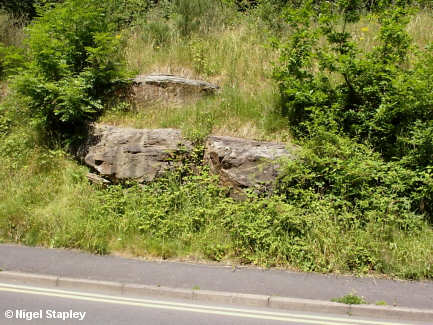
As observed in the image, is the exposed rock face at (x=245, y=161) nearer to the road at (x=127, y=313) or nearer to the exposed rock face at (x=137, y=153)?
the exposed rock face at (x=137, y=153)

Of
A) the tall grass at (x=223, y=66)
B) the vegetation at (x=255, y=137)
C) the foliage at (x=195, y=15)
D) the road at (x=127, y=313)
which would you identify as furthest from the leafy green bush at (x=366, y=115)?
the foliage at (x=195, y=15)

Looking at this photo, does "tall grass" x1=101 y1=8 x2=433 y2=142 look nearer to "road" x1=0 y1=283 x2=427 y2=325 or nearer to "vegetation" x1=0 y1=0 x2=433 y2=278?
"vegetation" x1=0 y1=0 x2=433 y2=278

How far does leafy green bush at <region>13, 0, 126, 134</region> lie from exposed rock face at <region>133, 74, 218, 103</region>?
2.04ft

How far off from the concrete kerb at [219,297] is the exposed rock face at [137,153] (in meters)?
2.95

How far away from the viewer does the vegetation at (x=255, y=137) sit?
6676mm

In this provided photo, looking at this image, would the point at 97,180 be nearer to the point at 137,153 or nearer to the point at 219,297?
the point at 137,153

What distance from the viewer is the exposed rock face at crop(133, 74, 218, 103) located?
10180mm

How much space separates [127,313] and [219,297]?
4.22 ft

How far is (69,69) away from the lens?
32.1 feet

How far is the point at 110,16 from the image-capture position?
1241cm

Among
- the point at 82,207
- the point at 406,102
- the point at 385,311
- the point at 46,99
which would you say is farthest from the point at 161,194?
the point at 406,102

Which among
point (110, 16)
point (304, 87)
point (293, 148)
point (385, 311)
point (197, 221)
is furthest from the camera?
point (110, 16)

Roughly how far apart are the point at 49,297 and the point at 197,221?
9.46 ft

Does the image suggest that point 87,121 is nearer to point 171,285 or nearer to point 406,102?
point 171,285
